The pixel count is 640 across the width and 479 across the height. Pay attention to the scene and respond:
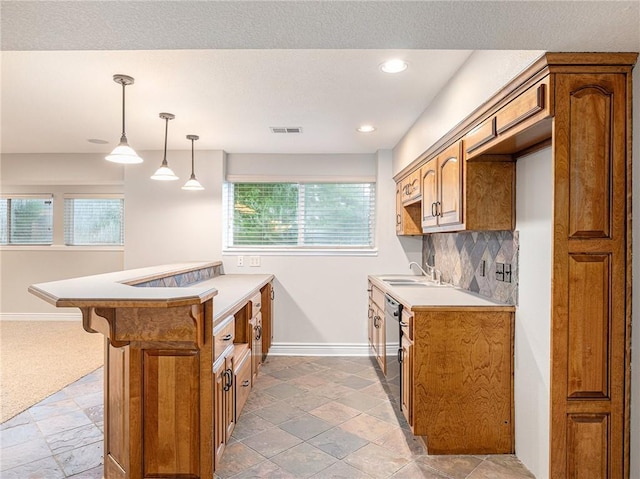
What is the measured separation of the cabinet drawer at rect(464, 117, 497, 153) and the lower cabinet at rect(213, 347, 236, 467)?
1851 mm

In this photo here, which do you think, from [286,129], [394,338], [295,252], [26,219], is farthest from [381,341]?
[26,219]

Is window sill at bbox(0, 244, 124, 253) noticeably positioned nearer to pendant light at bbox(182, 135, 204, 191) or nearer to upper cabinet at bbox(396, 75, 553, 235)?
pendant light at bbox(182, 135, 204, 191)

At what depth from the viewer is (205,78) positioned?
99.4 inches

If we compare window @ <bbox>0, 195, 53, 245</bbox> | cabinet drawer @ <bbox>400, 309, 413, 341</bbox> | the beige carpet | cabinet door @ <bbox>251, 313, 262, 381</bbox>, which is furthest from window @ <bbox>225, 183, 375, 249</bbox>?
window @ <bbox>0, 195, 53, 245</bbox>

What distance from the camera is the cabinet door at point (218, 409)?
1.95 meters

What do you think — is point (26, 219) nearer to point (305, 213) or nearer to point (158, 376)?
point (305, 213)

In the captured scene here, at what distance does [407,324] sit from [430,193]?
44.2 inches

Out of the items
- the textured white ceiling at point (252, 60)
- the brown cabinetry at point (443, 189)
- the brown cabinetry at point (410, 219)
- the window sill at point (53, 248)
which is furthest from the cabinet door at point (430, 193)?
the window sill at point (53, 248)

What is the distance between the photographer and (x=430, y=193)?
3.04m

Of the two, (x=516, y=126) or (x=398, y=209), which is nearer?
(x=516, y=126)

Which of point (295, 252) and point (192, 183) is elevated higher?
point (192, 183)

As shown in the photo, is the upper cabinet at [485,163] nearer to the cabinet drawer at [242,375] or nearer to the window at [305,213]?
the window at [305,213]

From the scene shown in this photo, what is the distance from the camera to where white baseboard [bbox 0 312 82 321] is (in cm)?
576

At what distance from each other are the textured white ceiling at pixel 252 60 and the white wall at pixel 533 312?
0.73m
